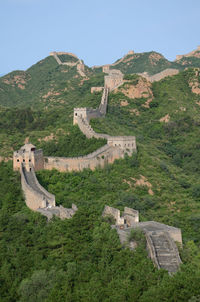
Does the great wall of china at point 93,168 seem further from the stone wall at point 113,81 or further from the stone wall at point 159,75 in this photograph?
the stone wall at point 159,75

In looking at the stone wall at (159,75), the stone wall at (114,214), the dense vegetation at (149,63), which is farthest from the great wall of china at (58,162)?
the dense vegetation at (149,63)

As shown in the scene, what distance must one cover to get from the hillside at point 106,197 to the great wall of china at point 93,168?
21.8 inches

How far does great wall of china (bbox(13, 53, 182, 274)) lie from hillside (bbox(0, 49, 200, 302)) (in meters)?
→ 0.55

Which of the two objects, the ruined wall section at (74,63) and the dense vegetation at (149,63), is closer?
the ruined wall section at (74,63)

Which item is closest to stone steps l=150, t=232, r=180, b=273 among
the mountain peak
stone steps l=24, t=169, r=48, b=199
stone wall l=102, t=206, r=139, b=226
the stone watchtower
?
stone wall l=102, t=206, r=139, b=226

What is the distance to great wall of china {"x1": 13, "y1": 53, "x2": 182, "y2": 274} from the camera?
29.7 meters

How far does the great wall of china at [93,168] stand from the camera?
29703 millimetres

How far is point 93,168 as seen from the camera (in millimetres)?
45875

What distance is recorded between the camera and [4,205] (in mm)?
38062

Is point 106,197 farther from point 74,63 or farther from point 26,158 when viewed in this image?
point 74,63

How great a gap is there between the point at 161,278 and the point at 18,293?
23.5 feet

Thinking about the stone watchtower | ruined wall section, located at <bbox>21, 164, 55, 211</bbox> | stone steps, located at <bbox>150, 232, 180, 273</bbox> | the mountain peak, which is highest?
the mountain peak

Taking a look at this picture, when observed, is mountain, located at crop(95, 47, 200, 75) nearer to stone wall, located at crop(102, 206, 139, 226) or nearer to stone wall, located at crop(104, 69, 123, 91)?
stone wall, located at crop(104, 69, 123, 91)

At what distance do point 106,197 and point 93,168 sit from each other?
4.20m
